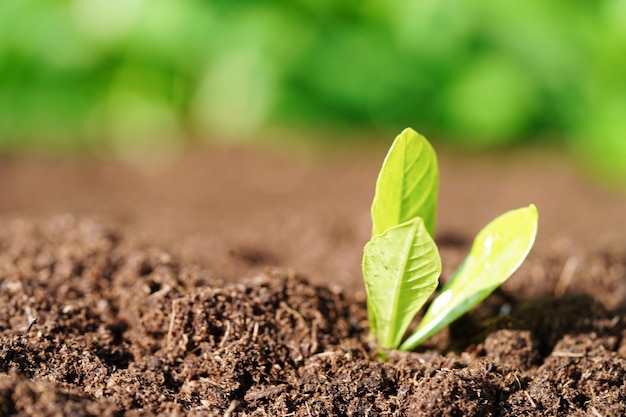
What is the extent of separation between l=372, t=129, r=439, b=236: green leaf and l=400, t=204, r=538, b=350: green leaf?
13 cm

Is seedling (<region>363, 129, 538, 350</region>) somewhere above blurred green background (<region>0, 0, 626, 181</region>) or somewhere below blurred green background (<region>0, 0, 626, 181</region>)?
below

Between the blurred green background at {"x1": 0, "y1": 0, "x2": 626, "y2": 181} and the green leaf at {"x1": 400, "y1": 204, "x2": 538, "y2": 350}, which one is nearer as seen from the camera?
the green leaf at {"x1": 400, "y1": 204, "x2": 538, "y2": 350}

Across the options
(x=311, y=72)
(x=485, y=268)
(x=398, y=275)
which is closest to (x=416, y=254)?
(x=398, y=275)

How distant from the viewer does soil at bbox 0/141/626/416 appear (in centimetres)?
132

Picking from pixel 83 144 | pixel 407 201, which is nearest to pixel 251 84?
pixel 83 144

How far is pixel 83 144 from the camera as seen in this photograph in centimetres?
413

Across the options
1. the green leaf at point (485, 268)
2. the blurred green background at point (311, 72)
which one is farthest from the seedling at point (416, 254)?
the blurred green background at point (311, 72)

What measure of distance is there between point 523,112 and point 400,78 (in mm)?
673

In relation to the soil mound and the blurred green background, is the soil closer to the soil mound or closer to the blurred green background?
the soil mound

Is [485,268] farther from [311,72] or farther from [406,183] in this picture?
[311,72]

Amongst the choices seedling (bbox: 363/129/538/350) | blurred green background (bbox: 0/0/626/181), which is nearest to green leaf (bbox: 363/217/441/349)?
seedling (bbox: 363/129/538/350)

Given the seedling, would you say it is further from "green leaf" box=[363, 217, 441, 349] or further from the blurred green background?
the blurred green background

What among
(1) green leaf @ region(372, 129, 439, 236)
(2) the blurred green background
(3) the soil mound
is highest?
(2) the blurred green background

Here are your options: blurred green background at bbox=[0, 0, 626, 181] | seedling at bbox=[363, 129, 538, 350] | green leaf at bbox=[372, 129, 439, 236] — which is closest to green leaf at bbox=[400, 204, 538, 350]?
seedling at bbox=[363, 129, 538, 350]
